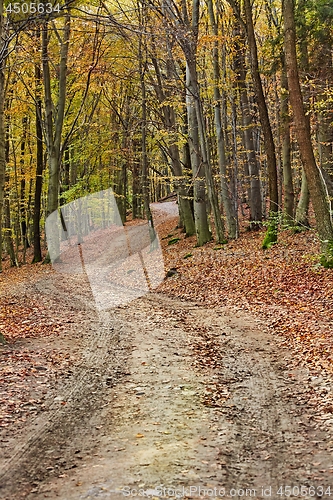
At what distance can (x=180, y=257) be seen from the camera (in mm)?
19797

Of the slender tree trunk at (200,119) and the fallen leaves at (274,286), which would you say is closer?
the fallen leaves at (274,286)

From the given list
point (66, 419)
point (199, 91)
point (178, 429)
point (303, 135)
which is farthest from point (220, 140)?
point (178, 429)

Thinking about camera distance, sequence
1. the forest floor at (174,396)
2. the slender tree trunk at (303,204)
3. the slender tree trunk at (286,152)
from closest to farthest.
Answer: the forest floor at (174,396) < the slender tree trunk at (303,204) < the slender tree trunk at (286,152)

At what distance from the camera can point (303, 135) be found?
39.4 feet

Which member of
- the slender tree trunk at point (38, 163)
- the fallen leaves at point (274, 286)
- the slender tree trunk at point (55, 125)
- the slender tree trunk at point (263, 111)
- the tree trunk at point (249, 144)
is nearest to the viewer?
the fallen leaves at point (274, 286)

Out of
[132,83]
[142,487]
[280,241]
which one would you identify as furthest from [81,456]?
[132,83]

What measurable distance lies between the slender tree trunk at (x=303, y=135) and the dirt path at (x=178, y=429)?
4.54 m

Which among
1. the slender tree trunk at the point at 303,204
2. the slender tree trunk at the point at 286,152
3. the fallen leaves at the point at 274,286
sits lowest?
the fallen leaves at the point at 274,286

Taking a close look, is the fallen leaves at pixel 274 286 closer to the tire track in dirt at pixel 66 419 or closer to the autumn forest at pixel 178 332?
the autumn forest at pixel 178 332

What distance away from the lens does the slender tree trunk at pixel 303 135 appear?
11781 millimetres

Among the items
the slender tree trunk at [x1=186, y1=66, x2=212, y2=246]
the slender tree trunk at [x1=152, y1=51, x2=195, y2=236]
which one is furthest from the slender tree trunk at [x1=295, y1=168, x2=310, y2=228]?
the slender tree trunk at [x1=152, y1=51, x2=195, y2=236]

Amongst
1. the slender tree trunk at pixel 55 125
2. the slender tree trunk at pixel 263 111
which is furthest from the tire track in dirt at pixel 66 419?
the slender tree trunk at pixel 55 125

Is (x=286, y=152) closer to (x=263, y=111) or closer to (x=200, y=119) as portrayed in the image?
(x=263, y=111)

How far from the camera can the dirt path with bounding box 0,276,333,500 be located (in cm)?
409
